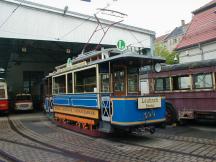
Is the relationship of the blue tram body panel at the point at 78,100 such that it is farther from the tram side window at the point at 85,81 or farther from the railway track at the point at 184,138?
the railway track at the point at 184,138

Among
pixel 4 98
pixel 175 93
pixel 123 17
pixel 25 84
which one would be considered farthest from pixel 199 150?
pixel 25 84

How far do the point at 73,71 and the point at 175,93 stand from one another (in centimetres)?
445

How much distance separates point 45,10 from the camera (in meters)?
18.5

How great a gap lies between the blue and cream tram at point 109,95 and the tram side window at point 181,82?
2570 millimetres

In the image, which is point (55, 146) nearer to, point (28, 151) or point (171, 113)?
point (28, 151)

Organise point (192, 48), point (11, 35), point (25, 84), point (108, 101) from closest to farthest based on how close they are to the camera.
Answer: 1. point (108, 101)
2. point (11, 35)
3. point (192, 48)
4. point (25, 84)

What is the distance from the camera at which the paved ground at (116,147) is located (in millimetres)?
6789

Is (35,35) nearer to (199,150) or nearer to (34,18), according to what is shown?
(34,18)

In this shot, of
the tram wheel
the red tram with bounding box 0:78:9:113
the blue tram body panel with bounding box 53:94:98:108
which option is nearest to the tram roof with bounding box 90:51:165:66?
the blue tram body panel with bounding box 53:94:98:108

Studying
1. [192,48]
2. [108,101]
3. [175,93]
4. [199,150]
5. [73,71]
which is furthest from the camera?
[192,48]

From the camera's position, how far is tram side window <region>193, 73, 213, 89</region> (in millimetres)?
10812

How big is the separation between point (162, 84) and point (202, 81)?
6.95 ft

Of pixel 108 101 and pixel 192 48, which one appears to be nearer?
pixel 108 101

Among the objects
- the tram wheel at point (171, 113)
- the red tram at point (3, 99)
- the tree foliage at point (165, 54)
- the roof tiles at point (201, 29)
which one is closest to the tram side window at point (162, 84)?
the tram wheel at point (171, 113)
